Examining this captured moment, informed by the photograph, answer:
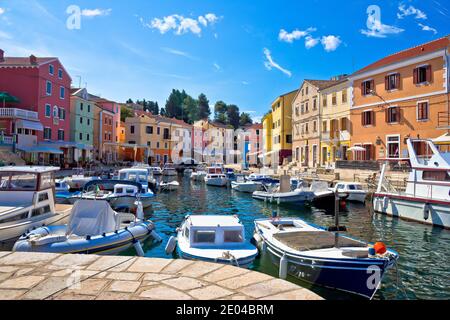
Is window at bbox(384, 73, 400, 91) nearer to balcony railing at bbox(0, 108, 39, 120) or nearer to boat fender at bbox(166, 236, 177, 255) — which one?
boat fender at bbox(166, 236, 177, 255)

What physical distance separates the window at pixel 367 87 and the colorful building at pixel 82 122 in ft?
126

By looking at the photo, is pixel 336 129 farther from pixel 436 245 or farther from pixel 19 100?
pixel 19 100

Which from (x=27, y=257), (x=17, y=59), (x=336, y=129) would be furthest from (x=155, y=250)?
(x=17, y=59)

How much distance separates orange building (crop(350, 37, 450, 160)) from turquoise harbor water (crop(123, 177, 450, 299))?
1129cm

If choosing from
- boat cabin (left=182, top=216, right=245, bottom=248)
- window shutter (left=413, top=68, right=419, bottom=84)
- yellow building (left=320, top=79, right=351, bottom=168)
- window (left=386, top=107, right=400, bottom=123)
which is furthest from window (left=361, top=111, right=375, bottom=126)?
boat cabin (left=182, top=216, right=245, bottom=248)

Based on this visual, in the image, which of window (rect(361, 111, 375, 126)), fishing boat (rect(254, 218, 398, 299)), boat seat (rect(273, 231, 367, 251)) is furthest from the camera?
window (rect(361, 111, 375, 126))

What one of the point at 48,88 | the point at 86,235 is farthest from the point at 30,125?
the point at 86,235

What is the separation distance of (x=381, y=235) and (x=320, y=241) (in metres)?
7.73

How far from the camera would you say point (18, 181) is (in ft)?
43.2

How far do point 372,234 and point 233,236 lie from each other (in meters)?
9.10

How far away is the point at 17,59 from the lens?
4403 centimetres

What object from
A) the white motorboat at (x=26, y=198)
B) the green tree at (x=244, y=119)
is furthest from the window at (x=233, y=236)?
the green tree at (x=244, y=119)

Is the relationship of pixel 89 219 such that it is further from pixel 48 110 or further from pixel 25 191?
pixel 48 110

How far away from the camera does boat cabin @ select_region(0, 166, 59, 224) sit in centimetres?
1256
